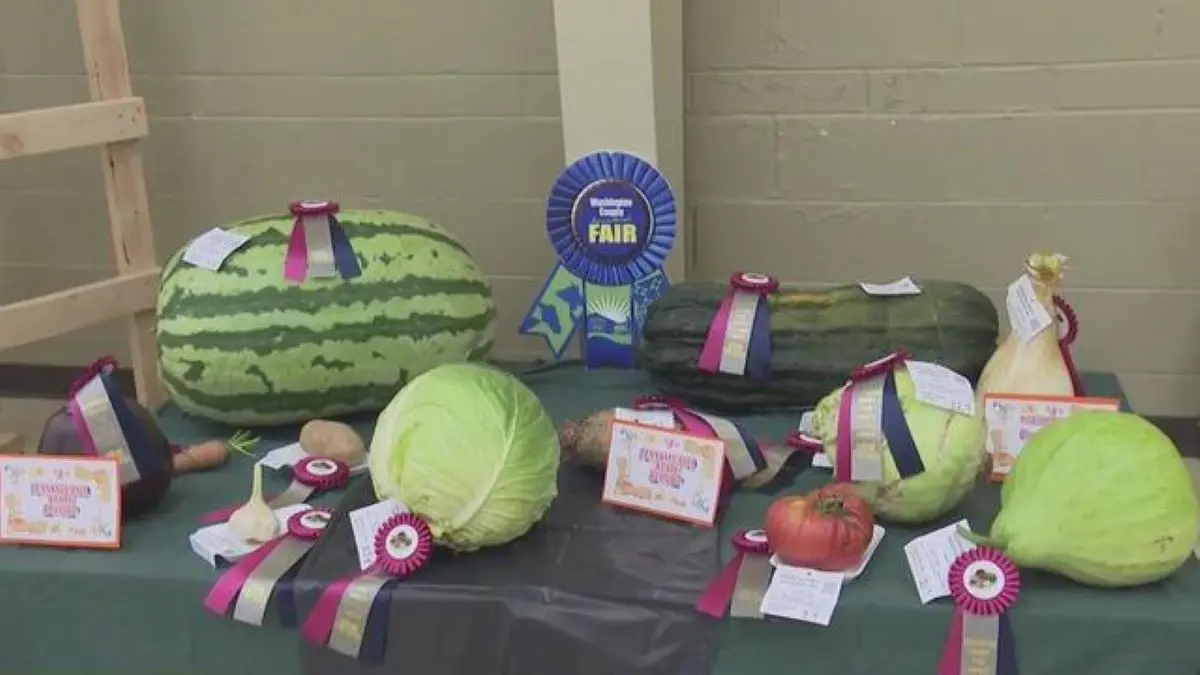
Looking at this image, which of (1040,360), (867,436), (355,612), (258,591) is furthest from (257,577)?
(1040,360)

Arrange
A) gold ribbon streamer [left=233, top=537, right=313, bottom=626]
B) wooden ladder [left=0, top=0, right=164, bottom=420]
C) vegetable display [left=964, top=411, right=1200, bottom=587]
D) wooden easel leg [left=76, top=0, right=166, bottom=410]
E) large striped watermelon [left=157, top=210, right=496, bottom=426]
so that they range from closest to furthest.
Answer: vegetable display [left=964, top=411, right=1200, bottom=587] < gold ribbon streamer [left=233, top=537, right=313, bottom=626] < large striped watermelon [left=157, top=210, right=496, bottom=426] < wooden ladder [left=0, top=0, right=164, bottom=420] < wooden easel leg [left=76, top=0, right=166, bottom=410]

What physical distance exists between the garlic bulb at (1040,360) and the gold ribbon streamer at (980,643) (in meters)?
0.44

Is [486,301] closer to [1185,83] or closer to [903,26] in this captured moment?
[903,26]

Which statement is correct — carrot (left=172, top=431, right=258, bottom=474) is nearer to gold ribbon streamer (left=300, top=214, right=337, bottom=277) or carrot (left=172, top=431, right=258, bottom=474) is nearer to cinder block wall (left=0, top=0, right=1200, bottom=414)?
gold ribbon streamer (left=300, top=214, right=337, bottom=277)

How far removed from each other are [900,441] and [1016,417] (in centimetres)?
27

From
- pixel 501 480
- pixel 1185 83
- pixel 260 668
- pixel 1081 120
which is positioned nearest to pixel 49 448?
pixel 260 668

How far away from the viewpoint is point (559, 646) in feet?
4.54

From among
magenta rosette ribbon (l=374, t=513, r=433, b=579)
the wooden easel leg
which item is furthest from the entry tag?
the wooden easel leg

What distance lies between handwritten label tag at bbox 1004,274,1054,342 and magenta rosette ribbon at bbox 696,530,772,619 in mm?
528

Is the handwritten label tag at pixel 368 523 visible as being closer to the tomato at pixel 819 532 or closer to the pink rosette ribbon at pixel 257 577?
the pink rosette ribbon at pixel 257 577

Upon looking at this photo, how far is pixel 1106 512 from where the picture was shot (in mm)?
1304

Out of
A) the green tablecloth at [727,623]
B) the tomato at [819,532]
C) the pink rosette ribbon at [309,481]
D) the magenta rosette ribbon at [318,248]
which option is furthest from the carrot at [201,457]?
the tomato at [819,532]

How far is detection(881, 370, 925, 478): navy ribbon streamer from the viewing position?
1.45 metres

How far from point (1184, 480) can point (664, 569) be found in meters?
0.57
